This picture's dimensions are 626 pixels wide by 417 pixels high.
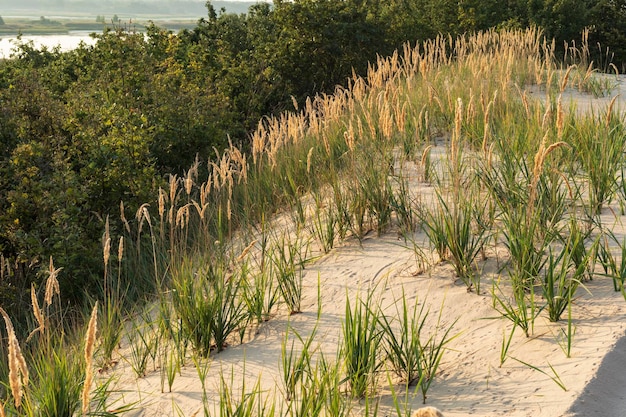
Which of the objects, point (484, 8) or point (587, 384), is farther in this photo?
point (484, 8)

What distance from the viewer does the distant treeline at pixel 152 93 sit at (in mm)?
6246

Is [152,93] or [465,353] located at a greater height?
[152,93]

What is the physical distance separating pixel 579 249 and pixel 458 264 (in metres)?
0.70

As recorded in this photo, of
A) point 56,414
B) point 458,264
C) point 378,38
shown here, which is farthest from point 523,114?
point 378,38

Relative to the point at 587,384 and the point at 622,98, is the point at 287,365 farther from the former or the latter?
the point at 622,98

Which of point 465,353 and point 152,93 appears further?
point 152,93

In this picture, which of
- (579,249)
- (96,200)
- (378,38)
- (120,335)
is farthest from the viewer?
(378,38)

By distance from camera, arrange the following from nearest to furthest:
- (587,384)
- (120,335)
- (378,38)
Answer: (587,384)
(120,335)
(378,38)

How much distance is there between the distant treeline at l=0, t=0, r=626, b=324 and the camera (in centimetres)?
625

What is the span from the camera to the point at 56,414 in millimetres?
3281

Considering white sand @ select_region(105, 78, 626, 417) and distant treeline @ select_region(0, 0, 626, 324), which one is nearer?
white sand @ select_region(105, 78, 626, 417)

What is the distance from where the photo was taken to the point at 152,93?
31.4ft

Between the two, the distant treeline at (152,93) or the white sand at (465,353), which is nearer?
the white sand at (465,353)

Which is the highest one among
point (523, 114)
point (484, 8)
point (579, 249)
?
point (484, 8)
